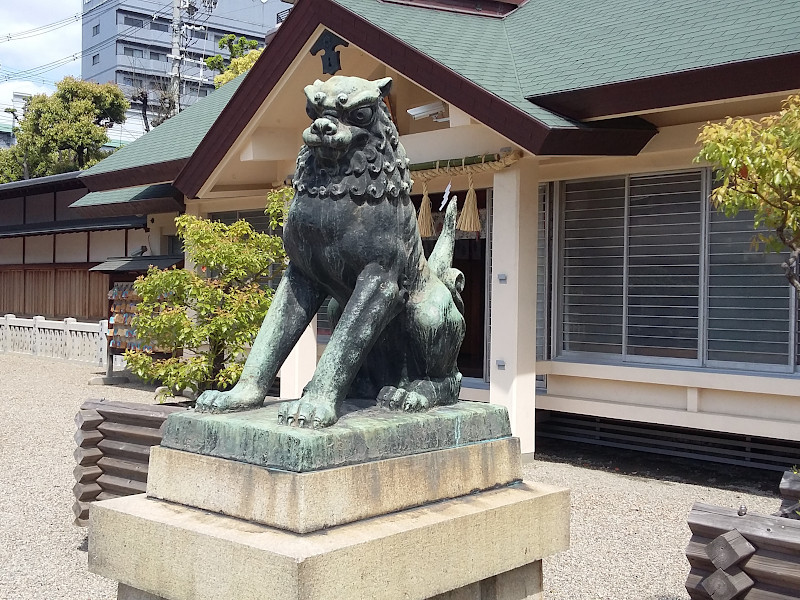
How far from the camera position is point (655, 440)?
947cm

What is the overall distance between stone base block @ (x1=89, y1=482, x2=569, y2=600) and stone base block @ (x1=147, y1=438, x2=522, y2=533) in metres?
0.04

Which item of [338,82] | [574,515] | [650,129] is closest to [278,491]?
[338,82]

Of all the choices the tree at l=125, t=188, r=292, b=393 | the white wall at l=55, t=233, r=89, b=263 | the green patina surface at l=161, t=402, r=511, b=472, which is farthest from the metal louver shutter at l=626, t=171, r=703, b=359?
the white wall at l=55, t=233, r=89, b=263

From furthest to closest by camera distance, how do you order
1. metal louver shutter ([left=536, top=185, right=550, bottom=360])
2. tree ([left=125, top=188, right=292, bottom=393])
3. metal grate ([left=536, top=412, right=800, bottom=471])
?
metal louver shutter ([left=536, top=185, right=550, bottom=360])
tree ([left=125, top=188, right=292, bottom=393])
metal grate ([left=536, top=412, right=800, bottom=471])

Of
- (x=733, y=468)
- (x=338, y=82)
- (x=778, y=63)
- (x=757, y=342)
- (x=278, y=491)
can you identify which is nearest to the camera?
(x=278, y=491)

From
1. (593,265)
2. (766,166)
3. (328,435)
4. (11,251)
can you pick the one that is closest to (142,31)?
(11,251)

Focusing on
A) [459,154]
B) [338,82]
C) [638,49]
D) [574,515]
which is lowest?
[574,515]

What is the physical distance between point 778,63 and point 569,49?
9.73ft

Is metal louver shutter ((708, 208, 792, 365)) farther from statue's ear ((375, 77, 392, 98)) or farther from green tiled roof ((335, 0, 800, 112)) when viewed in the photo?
statue's ear ((375, 77, 392, 98))

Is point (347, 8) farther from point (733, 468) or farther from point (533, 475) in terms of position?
point (733, 468)

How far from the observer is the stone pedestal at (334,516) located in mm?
2805

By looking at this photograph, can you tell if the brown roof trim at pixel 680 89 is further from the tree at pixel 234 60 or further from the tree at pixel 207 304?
the tree at pixel 234 60

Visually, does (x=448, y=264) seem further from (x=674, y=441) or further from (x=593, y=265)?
(x=674, y=441)

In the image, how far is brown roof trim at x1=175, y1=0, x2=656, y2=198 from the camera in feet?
26.2
